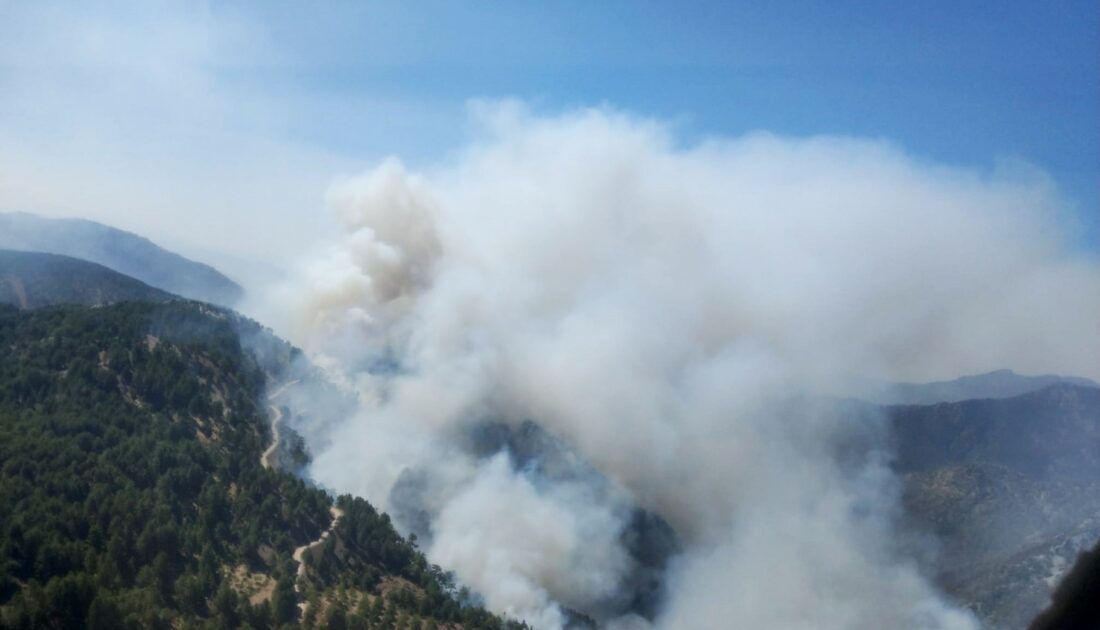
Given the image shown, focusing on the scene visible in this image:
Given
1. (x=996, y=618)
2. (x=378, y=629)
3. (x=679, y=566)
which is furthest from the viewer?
(x=679, y=566)

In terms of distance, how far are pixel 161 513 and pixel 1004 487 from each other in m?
137

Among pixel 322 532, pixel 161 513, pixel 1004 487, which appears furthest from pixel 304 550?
pixel 1004 487

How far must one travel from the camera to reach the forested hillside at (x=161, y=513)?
194 feet

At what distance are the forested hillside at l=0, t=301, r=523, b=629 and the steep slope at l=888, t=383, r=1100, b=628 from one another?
230ft

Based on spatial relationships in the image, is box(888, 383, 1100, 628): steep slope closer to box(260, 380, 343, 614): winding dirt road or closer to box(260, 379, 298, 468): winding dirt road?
box(260, 380, 343, 614): winding dirt road

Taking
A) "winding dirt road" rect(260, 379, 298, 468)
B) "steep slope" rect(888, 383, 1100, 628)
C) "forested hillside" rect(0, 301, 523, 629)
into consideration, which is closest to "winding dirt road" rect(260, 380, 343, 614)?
"winding dirt road" rect(260, 379, 298, 468)

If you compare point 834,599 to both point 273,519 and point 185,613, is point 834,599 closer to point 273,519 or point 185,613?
point 273,519

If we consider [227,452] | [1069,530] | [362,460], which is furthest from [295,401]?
[1069,530]

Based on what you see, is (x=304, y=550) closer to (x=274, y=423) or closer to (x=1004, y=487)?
(x=274, y=423)

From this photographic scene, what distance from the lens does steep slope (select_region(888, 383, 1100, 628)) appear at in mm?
101750

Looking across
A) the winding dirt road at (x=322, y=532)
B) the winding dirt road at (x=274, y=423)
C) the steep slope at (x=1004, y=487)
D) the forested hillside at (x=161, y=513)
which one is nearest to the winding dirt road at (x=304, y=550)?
the winding dirt road at (x=322, y=532)

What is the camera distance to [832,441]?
518 ft

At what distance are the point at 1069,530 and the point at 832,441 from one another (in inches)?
2155

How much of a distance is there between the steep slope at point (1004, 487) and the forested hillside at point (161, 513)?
2760 inches
